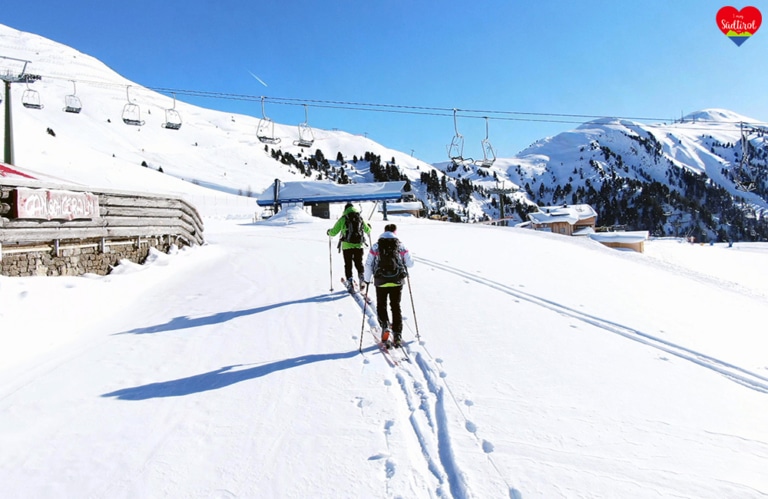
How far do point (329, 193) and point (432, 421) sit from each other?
37.4 m

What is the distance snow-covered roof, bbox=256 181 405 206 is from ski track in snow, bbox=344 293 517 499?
3406cm

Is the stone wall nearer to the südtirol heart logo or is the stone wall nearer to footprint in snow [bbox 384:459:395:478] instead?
footprint in snow [bbox 384:459:395:478]

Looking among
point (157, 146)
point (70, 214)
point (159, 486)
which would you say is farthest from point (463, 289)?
point (157, 146)

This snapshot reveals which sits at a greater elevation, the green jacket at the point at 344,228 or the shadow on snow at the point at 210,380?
the green jacket at the point at 344,228

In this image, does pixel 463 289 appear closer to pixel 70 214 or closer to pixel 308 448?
pixel 308 448

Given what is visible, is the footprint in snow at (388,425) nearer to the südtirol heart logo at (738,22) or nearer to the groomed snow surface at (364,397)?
the groomed snow surface at (364,397)

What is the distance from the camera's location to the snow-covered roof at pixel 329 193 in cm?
3925

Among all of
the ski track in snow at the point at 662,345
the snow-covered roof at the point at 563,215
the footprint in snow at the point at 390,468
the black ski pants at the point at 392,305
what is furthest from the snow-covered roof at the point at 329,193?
the snow-covered roof at the point at 563,215

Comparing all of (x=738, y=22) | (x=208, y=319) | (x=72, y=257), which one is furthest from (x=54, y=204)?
(x=738, y=22)

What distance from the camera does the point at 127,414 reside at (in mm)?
4047

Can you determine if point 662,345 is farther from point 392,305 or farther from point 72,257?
point 72,257

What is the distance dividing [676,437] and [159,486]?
4163mm

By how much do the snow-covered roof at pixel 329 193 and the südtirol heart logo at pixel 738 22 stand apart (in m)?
26.8

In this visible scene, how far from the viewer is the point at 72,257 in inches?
327
